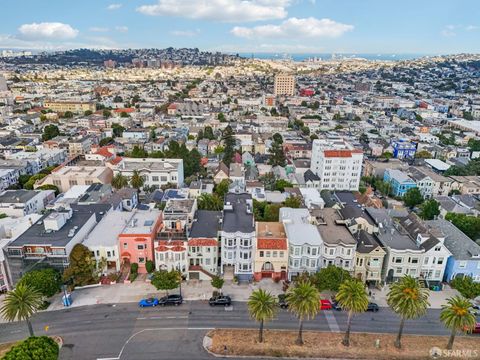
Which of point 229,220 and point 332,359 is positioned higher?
point 229,220

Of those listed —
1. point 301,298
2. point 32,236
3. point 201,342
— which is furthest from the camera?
point 32,236

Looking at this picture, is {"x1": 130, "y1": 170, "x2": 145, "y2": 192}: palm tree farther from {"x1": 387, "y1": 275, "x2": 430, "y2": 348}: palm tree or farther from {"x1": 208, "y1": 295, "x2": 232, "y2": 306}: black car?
{"x1": 387, "y1": 275, "x2": 430, "y2": 348}: palm tree

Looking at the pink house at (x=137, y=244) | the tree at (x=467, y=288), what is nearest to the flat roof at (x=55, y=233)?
the pink house at (x=137, y=244)

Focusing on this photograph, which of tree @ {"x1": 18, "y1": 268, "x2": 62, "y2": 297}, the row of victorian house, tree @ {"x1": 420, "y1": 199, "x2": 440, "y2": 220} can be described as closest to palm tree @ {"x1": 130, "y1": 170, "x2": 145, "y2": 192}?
the row of victorian house


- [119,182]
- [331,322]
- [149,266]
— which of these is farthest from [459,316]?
[119,182]

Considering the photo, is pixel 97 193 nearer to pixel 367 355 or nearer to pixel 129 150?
pixel 129 150

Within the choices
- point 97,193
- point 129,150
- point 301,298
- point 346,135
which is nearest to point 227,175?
point 97,193

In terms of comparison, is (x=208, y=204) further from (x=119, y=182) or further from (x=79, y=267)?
(x=119, y=182)

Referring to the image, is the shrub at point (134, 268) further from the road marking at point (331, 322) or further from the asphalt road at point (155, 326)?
the road marking at point (331, 322)
